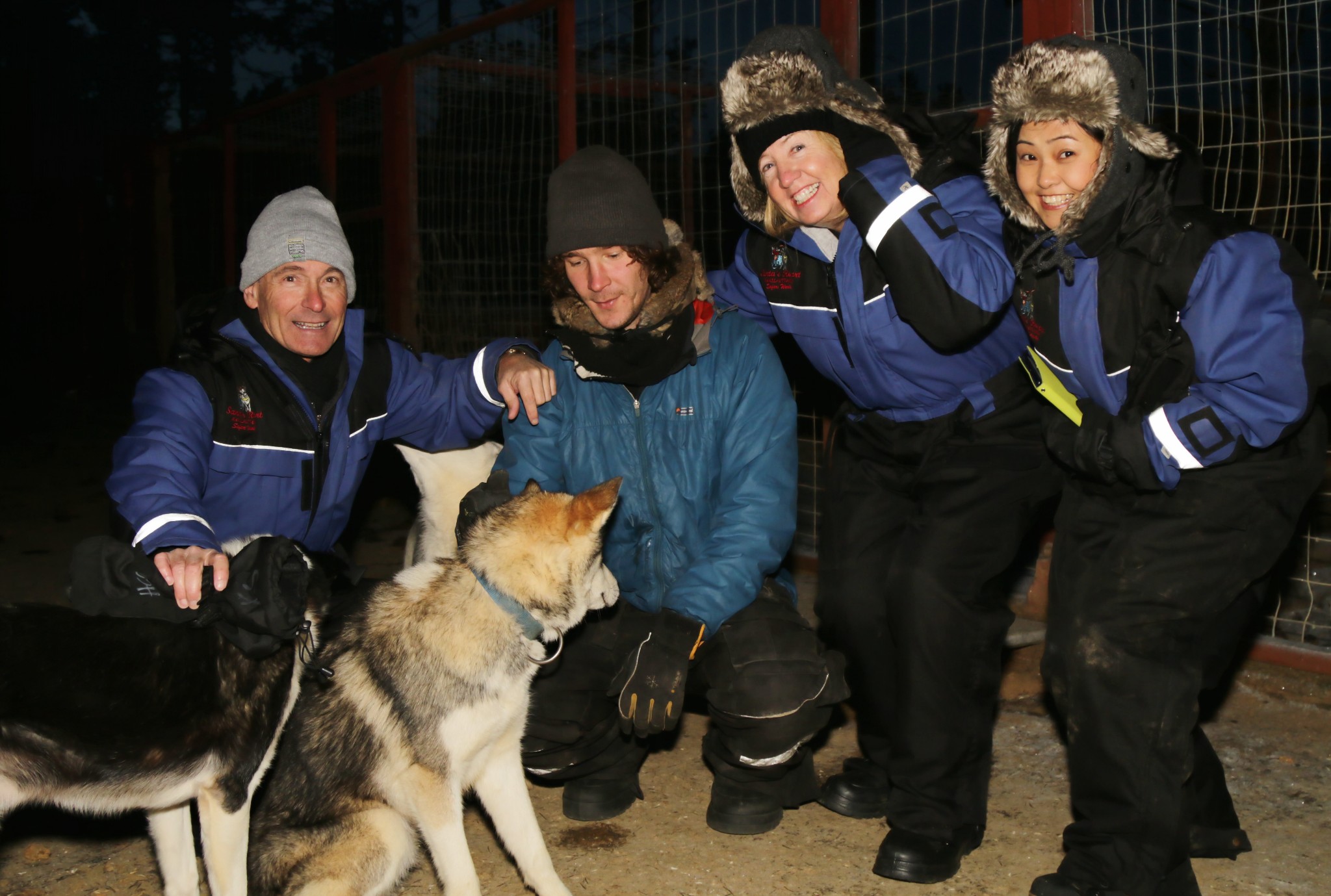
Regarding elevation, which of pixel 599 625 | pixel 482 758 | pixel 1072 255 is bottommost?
pixel 482 758

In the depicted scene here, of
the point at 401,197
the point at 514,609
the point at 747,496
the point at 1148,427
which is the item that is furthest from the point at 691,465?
the point at 401,197

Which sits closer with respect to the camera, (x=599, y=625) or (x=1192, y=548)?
(x=1192, y=548)

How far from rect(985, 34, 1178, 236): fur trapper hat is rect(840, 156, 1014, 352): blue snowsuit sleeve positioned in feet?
0.84

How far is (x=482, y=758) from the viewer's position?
2773 mm

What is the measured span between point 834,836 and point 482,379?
1803mm

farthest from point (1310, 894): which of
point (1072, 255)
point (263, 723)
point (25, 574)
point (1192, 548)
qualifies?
point (25, 574)

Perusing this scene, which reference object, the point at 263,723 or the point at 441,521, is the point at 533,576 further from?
the point at 441,521

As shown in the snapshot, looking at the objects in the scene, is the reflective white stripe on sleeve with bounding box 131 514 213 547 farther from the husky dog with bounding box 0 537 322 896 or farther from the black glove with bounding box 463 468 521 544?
the black glove with bounding box 463 468 521 544

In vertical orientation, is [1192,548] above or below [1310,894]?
above

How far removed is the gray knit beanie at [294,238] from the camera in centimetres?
309

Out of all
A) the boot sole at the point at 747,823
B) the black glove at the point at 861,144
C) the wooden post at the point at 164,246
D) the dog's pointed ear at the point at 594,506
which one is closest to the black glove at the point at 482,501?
the dog's pointed ear at the point at 594,506

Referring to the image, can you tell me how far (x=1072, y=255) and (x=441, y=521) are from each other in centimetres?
222

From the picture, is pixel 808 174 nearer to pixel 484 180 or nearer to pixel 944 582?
pixel 944 582

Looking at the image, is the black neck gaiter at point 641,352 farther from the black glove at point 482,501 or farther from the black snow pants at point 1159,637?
the black snow pants at point 1159,637
